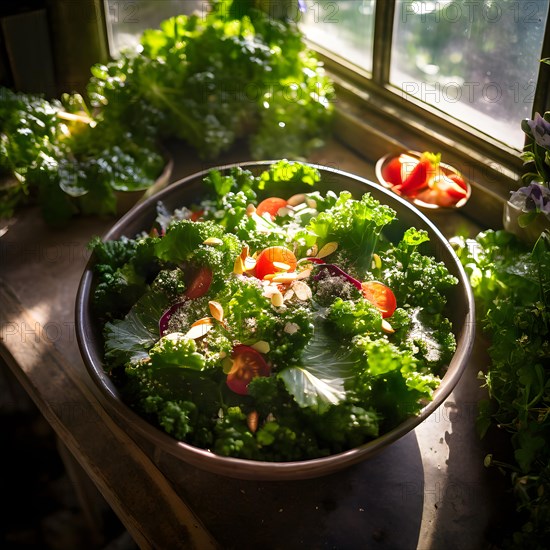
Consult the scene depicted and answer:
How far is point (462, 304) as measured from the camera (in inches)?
51.1

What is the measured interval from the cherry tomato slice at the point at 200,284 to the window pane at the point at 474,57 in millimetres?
855

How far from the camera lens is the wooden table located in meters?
1.23

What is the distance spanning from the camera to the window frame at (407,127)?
5.55ft

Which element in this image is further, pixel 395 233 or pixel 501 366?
pixel 395 233

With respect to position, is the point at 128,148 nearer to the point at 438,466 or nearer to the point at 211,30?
the point at 211,30

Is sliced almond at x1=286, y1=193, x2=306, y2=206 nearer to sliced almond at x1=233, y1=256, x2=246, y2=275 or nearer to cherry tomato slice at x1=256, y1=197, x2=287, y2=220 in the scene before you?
cherry tomato slice at x1=256, y1=197, x2=287, y2=220

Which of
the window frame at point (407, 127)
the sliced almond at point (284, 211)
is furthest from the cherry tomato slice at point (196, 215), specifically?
the window frame at point (407, 127)

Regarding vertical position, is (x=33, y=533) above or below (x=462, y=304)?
below

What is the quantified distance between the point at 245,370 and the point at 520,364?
0.52m

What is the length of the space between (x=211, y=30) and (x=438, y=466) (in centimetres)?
128

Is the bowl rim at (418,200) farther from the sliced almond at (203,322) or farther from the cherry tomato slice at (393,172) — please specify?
the sliced almond at (203,322)

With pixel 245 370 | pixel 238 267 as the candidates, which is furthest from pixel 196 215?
pixel 245 370

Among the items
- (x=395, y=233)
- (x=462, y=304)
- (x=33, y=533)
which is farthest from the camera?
(x=33, y=533)

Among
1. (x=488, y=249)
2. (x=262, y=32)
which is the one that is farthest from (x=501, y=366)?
(x=262, y=32)
